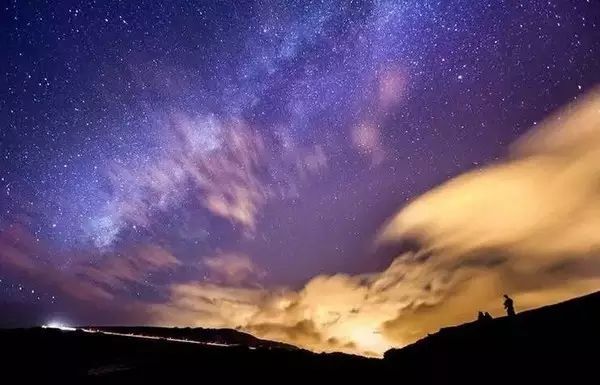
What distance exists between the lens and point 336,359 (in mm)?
7375

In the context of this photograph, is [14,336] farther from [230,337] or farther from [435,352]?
[230,337]

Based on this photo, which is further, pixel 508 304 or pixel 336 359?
pixel 508 304

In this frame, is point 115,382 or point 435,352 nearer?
point 115,382

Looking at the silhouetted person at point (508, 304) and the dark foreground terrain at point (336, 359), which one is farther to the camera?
the silhouetted person at point (508, 304)

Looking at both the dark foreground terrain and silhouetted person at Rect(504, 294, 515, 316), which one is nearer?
the dark foreground terrain

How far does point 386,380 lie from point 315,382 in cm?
145

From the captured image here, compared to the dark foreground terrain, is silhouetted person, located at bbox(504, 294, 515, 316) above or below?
above

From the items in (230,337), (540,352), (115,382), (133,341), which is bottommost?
(115,382)

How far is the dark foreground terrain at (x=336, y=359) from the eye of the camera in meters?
6.09

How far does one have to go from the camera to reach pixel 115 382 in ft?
20.2

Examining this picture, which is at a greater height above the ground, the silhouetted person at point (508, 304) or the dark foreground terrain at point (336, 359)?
the silhouetted person at point (508, 304)

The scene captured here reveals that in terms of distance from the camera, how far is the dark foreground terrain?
6.09 meters

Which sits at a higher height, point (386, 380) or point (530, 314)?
point (530, 314)

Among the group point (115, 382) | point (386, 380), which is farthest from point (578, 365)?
point (115, 382)
